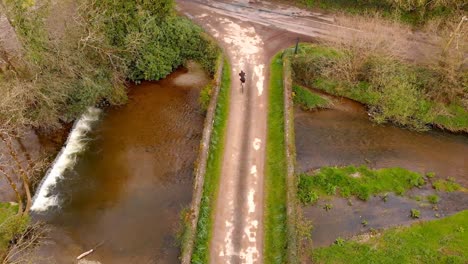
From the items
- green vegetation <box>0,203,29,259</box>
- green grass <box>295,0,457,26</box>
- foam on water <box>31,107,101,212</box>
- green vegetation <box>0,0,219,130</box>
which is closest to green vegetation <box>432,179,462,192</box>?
green grass <box>295,0,457,26</box>

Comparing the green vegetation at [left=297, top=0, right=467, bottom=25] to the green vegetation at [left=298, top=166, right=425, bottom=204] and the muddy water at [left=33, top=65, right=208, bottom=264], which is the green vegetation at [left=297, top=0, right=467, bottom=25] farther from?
the muddy water at [left=33, top=65, right=208, bottom=264]

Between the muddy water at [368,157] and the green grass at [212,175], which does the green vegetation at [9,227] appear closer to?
the green grass at [212,175]

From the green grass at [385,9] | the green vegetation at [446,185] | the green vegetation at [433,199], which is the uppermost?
the green grass at [385,9]

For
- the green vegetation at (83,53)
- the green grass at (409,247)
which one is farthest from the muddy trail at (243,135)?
the green grass at (409,247)

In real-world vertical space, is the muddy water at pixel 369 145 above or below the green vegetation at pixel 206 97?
below

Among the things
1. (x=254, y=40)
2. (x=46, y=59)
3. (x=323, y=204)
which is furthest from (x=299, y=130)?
(x=46, y=59)

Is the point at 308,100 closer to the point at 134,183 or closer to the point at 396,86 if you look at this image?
the point at 396,86
